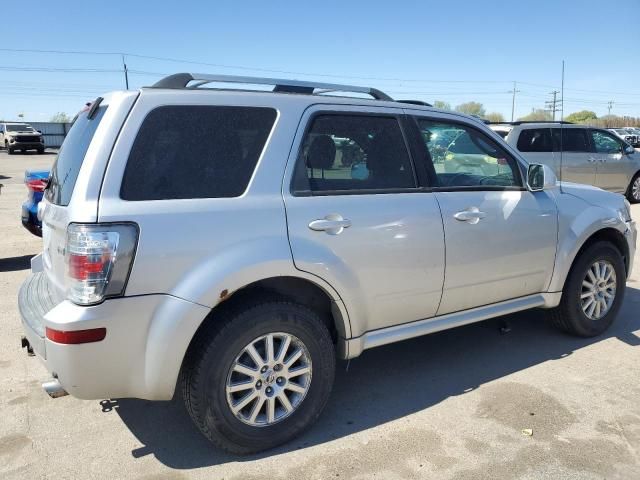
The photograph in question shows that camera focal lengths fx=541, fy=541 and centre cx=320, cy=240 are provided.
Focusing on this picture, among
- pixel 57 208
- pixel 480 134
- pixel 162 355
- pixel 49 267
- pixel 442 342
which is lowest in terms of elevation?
pixel 442 342

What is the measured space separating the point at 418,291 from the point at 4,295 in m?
4.51

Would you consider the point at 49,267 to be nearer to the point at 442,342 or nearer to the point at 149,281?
the point at 149,281

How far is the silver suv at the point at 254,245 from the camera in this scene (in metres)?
2.50

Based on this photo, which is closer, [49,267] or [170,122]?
[170,122]

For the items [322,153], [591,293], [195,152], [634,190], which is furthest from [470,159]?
[634,190]

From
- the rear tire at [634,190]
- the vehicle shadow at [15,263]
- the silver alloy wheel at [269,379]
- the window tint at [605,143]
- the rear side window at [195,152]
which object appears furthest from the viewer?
the rear tire at [634,190]

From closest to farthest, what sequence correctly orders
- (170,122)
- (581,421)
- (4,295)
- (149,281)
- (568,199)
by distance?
(149,281)
(170,122)
(581,421)
(568,199)
(4,295)

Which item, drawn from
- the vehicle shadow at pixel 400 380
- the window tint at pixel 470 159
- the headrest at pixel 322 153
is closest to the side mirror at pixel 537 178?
the window tint at pixel 470 159

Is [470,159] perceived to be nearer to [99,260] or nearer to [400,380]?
[400,380]

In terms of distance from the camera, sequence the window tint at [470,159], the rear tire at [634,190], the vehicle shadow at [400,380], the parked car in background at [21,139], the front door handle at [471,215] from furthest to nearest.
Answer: the parked car in background at [21,139]
the rear tire at [634,190]
the window tint at [470,159]
the front door handle at [471,215]
the vehicle shadow at [400,380]

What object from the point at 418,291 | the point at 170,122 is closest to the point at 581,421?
the point at 418,291

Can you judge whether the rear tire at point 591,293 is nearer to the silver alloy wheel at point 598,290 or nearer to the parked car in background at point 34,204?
the silver alloy wheel at point 598,290

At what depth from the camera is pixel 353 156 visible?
3.27m

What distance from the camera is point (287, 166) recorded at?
116 inches
